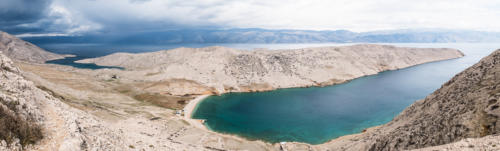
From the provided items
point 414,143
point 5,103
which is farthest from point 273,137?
point 5,103

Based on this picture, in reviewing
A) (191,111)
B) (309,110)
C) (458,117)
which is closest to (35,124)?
(458,117)

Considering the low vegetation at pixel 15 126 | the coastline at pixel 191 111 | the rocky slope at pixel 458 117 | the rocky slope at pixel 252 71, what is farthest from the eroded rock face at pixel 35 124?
the rocky slope at pixel 252 71

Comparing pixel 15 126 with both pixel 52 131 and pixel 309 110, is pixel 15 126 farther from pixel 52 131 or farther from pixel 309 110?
pixel 309 110

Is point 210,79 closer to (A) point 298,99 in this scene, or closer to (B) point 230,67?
(B) point 230,67

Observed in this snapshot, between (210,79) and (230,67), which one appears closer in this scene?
(210,79)

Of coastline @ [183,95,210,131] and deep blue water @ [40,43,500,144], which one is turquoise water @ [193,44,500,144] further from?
coastline @ [183,95,210,131]

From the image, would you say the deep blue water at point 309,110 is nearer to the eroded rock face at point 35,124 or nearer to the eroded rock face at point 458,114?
the eroded rock face at point 458,114
